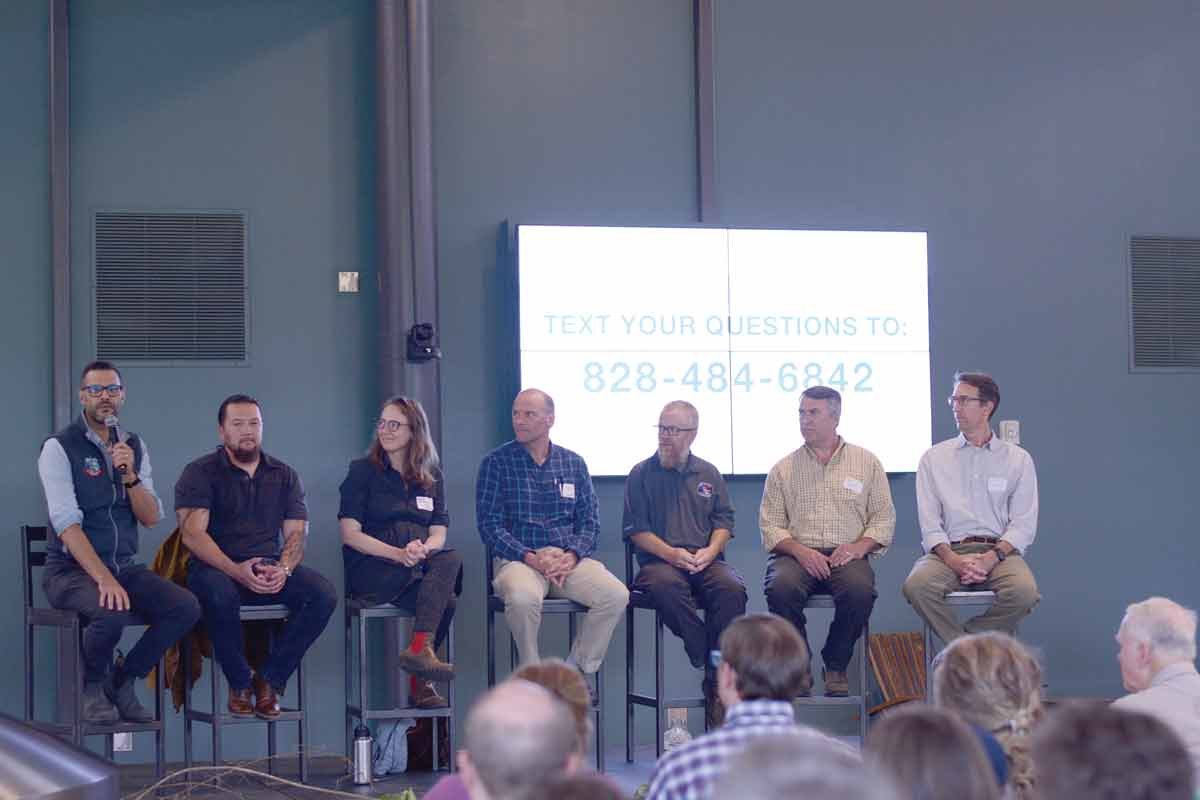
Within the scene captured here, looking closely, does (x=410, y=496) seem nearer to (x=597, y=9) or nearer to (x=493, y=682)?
(x=493, y=682)

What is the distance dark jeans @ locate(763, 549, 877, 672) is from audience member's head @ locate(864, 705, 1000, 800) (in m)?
3.53

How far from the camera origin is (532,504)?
5.24 meters

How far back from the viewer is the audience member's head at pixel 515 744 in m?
1.71

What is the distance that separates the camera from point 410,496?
5.12 meters

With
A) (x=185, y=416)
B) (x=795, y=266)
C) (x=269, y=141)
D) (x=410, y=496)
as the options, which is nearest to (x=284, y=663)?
(x=410, y=496)

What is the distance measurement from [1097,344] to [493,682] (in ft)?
10.4

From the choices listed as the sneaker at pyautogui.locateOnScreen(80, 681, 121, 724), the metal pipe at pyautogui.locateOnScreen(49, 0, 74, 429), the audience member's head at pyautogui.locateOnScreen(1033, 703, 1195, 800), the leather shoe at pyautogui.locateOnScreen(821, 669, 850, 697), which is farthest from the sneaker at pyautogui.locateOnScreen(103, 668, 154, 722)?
the audience member's head at pyautogui.locateOnScreen(1033, 703, 1195, 800)

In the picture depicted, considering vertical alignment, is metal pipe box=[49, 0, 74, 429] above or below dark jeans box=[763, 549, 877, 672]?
above

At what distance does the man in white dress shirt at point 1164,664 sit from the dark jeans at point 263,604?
270cm

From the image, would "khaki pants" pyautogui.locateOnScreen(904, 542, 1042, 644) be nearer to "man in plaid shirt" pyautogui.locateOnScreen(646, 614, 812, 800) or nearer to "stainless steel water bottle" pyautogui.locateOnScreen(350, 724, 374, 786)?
"stainless steel water bottle" pyautogui.locateOnScreen(350, 724, 374, 786)

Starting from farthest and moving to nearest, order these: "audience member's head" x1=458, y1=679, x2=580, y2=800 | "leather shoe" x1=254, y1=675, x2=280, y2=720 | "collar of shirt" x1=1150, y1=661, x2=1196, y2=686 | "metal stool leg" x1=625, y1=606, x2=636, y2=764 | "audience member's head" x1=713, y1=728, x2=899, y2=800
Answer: "metal stool leg" x1=625, y1=606, x2=636, y2=764 < "leather shoe" x1=254, y1=675, x2=280, y2=720 < "collar of shirt" x1=1150, y1=661, x2=1196, y2=686 < "audience member's head" x1=458, y1=679, x2=580, y2=800 < "audience member's head" x1=713, y1=728, x2=899, y2=800

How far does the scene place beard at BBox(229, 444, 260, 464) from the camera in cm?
498

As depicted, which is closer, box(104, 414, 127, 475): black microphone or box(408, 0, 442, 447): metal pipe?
box(104, 414, 127, 475): black microphone

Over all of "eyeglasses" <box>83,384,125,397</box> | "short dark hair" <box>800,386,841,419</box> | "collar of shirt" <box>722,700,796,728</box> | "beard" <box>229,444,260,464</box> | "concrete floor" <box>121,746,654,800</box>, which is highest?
"eyeglasses" <box>83,384,125,397</box>
